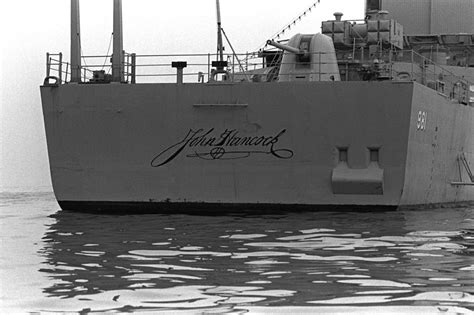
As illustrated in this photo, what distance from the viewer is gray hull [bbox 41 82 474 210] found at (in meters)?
17.6

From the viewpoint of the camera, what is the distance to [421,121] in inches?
733

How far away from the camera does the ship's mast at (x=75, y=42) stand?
19.4 m

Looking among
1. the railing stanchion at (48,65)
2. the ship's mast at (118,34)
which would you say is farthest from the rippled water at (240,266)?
the ship's mast at (118,34)

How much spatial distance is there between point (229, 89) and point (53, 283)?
969 centimetres

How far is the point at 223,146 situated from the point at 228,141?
135 millimetres

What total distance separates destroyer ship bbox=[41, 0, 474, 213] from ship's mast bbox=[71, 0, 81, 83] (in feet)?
0.10

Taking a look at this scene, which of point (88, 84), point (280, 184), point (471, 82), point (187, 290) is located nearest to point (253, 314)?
point (187, 290)

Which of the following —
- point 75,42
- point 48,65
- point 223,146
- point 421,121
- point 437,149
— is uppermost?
point 75,42

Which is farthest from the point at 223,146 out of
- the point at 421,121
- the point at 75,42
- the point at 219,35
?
the point at 75,42

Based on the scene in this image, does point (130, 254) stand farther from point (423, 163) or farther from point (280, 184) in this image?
point (423, 163)

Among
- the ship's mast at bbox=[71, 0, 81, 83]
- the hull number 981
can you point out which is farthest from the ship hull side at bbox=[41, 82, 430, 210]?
the ship's mast at bbox=[71, 0, 81, 83]

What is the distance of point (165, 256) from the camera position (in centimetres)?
1080

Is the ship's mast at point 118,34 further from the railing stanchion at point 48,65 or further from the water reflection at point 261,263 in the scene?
the water reflection at point 261,263

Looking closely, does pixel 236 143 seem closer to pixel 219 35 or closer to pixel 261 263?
pixel 219 35
